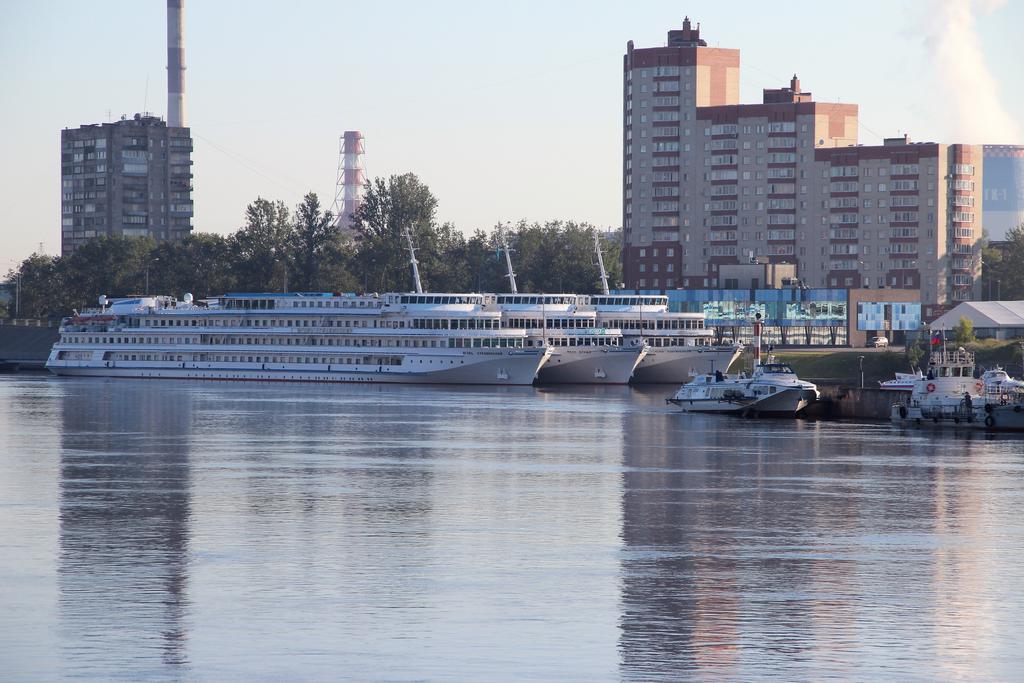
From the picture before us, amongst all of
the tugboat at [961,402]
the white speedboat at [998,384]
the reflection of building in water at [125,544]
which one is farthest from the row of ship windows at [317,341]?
the reflection of building in water at [125,544]

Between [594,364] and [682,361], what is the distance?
8.86m

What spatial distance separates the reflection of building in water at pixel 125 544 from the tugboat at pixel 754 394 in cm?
3568

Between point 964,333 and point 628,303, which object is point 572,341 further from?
point 964,333

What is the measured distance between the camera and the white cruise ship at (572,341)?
521 ft

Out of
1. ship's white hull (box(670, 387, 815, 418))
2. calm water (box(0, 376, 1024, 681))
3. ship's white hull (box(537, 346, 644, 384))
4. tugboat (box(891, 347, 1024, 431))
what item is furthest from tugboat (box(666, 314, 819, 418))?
ship's white hull (box(537, 346, 644, 384))

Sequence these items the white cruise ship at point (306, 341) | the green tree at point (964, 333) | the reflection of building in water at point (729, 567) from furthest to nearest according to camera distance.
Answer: the green tree at point (964, 333) → the white cruise ship at point (306, 341) → the reflection of building in water at point (729, 567)

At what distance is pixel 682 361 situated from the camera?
163m

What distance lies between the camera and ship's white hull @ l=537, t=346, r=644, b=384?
519 feet

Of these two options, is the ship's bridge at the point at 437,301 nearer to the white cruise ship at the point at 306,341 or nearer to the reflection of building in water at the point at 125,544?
the white cruise ship at the point at 306,341

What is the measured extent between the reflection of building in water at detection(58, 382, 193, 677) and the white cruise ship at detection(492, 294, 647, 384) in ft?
249

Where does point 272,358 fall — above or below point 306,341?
below

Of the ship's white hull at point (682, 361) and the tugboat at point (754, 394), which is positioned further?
the ship's white hull at point (682, 361)

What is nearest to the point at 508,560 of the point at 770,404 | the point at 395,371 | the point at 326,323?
the point at 770,404

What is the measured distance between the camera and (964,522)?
1916 inches
